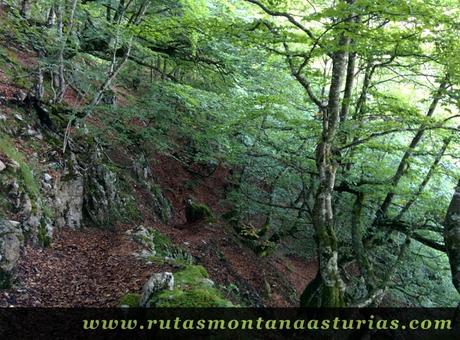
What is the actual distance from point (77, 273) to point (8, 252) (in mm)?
1358

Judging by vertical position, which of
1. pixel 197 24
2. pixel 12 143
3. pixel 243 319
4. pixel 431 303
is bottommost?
pixel 431 303

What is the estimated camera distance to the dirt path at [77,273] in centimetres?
554

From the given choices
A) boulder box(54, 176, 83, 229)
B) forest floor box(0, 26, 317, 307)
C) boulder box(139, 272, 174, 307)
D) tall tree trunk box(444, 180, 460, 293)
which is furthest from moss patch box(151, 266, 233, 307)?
boulder box(54, 176, 83, 229)

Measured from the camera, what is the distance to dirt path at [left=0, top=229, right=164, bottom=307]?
18.2 feet

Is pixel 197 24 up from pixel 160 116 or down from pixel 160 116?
up

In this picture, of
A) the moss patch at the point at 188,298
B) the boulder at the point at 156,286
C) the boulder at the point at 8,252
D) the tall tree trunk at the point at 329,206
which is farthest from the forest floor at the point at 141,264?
the tall tree trunk at the point at 329,206

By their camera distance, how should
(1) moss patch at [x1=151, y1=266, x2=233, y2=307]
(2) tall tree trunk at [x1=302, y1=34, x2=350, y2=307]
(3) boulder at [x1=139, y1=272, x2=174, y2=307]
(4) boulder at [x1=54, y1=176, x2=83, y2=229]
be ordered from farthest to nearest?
(4) boulder at [x1=54, y1=176, x2=83, y2=229], (2) tall tree trunk at [x1=302, y1=34, x2=350, y2=307], (3) boulder at [x1=139, y1=272, x2=174, y2=307], (1) moss patch at [x1=151, y1=266, x2=233, y2=307]

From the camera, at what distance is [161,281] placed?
4.89 m

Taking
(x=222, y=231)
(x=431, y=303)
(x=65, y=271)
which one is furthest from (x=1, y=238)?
(x=431, y=303)

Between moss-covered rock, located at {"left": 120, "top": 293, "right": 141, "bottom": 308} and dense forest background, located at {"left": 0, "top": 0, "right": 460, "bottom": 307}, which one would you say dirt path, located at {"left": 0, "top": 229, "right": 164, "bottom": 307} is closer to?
moss-covered rock, located at {"left": 120, "top": 293, "right": 141, "bottom": 308}

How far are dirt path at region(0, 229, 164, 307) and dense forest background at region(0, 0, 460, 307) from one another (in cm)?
56

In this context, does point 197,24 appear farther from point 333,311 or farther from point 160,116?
point 333,311

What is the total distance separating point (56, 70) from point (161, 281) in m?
6.16

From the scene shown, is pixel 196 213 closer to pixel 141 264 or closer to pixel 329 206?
Answer: pixel 141 264
